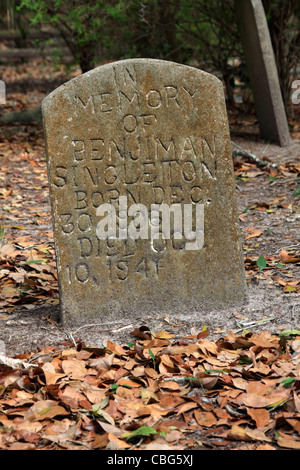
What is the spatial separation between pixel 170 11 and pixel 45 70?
6137 mm

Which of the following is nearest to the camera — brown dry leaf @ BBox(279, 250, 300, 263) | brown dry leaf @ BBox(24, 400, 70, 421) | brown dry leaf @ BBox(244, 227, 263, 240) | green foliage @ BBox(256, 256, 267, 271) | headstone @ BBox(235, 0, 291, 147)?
brown dry leaf @ BBox(24, 400, 70, 421)

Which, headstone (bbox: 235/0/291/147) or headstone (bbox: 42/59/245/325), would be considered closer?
headstone (bbox: 42/59/245/325)

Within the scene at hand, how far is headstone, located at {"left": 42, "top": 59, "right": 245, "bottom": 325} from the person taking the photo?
10.4ft

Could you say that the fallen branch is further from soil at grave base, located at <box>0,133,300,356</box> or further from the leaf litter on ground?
the leaf litter on ground

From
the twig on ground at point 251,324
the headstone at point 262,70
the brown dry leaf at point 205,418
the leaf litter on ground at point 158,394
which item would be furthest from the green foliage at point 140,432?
the headstone at point 262,70

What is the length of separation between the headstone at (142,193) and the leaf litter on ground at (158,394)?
1.11 ft

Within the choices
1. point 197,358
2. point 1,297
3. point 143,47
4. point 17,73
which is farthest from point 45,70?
point 197,358

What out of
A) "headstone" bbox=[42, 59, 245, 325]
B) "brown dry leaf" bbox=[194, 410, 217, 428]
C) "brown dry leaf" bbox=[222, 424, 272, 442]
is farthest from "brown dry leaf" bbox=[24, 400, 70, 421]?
"headstone" bbox=[42, 59, 245, 325]

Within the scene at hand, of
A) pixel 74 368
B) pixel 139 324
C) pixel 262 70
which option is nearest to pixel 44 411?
pixel 74 368

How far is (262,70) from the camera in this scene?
7047 millimetres

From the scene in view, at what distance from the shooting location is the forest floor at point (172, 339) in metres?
2.31

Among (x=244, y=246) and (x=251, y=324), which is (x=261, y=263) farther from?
(x=251, y=324)

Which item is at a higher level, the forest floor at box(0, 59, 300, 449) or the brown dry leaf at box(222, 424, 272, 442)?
the forest floor at box(0, 59, 300, 449)

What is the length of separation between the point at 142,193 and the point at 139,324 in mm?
691
